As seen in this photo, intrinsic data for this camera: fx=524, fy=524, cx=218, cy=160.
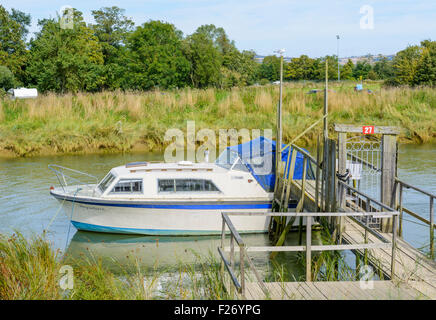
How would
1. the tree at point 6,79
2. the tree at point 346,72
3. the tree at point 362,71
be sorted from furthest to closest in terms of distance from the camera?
the tree at point 362,71, the tree at point 346,72, the tree at point 6,79

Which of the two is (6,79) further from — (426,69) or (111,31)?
(426,69)

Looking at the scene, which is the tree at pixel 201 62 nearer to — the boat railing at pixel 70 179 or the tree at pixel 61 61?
the tree at pixel 61 61

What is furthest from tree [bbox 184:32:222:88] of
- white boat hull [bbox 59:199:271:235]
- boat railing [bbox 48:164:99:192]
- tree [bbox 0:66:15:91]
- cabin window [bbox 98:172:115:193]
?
white boat hull [bbox 59:199:271:235]

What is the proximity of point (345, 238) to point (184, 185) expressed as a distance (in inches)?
A: 175

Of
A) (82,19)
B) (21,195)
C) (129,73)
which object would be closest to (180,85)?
(129,73)

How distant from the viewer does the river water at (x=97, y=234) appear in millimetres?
11398

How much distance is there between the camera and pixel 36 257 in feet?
24.0

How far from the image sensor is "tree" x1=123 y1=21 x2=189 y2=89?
47750mm

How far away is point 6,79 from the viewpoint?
5028 centimetres

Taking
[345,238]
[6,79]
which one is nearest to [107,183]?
[345,238]

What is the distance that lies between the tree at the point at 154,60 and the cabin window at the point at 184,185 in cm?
3514

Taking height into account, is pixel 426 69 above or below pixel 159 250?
above

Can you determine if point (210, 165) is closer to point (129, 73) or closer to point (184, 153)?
point (184, 153)

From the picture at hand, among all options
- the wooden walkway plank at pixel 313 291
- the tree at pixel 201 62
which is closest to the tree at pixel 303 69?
the tree at pixel 201 62
